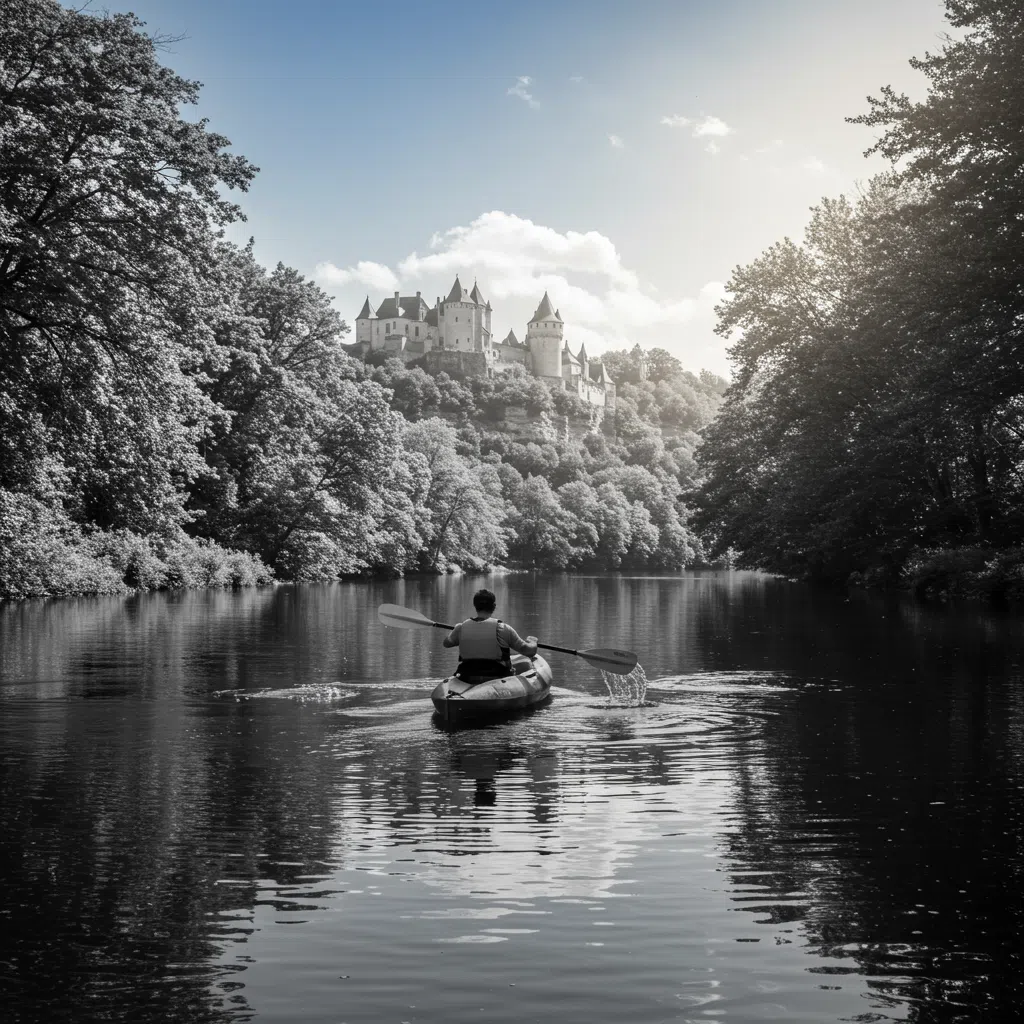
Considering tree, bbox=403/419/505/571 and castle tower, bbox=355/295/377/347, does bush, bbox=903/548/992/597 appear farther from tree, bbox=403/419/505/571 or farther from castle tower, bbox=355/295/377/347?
castle tower, bbox=355/295/377/347

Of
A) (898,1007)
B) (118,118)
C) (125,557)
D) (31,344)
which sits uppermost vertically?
(118,118)

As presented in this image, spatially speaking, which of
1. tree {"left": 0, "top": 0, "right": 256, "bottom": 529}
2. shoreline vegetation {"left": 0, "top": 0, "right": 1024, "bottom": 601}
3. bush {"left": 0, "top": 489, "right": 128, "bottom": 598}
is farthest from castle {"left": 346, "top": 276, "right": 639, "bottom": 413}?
tree {"left": 0, "top": 0, "right": 256, "bottom": 529}

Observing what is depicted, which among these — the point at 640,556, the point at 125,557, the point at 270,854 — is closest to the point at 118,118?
the point at 125,557

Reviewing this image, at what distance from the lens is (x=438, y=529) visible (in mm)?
68375

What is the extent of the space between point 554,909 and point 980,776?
175 inches

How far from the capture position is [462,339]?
160500 millimetres

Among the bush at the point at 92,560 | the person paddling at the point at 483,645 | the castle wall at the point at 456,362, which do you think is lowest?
the person paddling at the point at 483,645

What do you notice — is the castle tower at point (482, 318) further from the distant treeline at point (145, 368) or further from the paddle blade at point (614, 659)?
the paddle blade at point (614, 659)

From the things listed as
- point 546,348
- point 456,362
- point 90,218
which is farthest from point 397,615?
point 546,348

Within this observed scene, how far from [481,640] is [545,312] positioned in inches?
6399

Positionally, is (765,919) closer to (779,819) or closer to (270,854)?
(779,819)

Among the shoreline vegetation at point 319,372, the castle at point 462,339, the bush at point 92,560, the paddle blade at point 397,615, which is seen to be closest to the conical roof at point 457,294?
the castle at point 462,339

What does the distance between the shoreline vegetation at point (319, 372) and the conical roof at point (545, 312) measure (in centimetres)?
11001

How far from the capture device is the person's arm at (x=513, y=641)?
12141 millimetres
